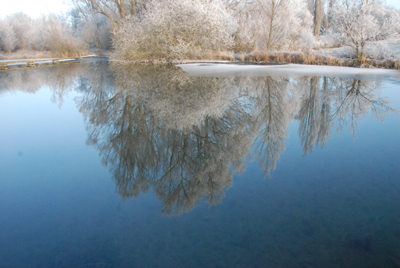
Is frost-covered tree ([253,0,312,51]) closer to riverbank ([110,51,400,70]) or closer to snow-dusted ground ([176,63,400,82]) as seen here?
riverbank ([110,51,400,70])

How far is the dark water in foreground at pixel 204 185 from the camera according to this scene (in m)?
1.62

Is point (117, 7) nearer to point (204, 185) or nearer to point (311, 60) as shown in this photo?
point (311, 60)

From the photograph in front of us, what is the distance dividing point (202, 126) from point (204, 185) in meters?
→ 1.44

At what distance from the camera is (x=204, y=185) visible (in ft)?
7.80

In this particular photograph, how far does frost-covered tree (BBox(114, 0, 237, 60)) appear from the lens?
12.9 meters

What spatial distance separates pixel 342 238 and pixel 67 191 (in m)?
2.29

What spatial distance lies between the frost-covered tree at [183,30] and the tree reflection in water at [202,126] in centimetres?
761

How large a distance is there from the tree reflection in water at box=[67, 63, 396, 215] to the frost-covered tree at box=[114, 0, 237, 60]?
7612mm

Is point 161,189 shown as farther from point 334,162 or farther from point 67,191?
point 334,162

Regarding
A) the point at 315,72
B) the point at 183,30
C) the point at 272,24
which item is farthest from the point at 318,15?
the point at 315,72

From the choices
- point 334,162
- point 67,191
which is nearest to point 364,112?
point 334,162

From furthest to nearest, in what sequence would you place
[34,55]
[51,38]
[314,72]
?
[34,55] → [51,38] → [314,72]

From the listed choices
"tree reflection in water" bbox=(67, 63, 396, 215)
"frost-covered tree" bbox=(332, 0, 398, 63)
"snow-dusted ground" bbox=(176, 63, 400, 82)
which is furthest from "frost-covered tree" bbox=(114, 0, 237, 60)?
"tree reflection in water" bbox=(67, 63, 396, 215)

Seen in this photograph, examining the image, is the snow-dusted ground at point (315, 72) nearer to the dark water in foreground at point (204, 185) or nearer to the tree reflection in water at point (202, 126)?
the tree reflection in water at point (202, 126)
